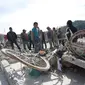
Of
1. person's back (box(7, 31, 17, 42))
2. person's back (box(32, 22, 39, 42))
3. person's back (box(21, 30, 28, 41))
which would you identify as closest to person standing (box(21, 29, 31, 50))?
person's back (box(21, 30, 28, 41))

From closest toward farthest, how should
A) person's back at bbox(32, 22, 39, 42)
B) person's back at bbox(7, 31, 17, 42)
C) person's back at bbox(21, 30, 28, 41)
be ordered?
person's back at bbox(32, 22, 39, 42), person's back at bbox(7, 31, 17, 42), person's back at bbox(21, 30, 28, 41)

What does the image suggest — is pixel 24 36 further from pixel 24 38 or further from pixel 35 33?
pixel 35 33

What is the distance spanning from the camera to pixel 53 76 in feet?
18.1

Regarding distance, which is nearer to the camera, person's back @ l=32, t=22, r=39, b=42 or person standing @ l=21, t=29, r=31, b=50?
person's back @ l=32, t=22, r=39, b=42

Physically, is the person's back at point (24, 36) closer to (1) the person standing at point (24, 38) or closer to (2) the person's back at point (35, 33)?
(1) the person standing at point (24, 38)

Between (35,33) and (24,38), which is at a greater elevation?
(35,33)

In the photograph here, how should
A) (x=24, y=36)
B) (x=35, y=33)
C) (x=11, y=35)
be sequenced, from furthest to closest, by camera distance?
(x=24, y=36), (x=11, y=35), (x=35, y=33)

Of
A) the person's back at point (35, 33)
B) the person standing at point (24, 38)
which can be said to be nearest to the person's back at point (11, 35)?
the person standing at point (24, 38)

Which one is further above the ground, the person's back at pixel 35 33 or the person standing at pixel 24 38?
the person's back at pixel 35 33

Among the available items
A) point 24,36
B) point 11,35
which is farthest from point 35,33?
point 24,36

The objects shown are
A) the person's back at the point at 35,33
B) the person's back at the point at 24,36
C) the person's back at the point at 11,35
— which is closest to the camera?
the person's back at the point at 35,33

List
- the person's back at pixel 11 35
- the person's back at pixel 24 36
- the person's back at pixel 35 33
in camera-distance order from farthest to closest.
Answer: the person's back at pixel 24 36 < the person's back at pixel 11 35 < the person's back at pixel 35 33

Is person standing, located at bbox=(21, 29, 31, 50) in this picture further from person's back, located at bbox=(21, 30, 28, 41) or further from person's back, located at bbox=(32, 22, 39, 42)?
person's back, located at bbox=(32, 22, 39, 42)

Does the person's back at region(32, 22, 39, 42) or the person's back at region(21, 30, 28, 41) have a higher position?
the person's back at region(32, 22, 39, 42)
